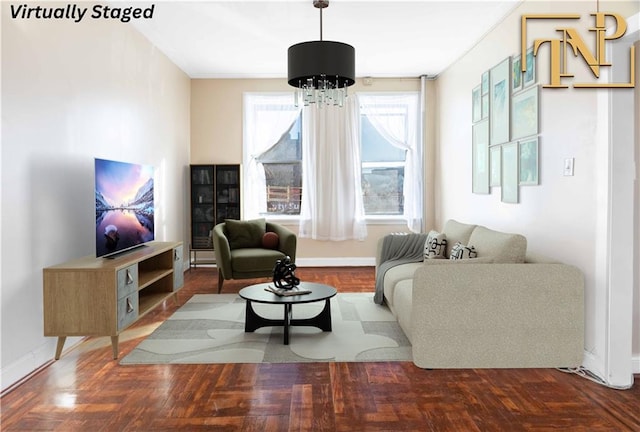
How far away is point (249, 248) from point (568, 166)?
11.6 feet

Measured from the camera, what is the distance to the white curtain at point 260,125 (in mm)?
6852

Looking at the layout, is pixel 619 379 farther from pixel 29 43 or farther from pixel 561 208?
pixel 29 43

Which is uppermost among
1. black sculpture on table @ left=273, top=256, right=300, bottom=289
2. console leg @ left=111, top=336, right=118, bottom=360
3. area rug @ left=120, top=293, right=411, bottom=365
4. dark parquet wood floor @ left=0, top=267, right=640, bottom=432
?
black sculpture on table @ left=273, top=256, right=300, bottom=289

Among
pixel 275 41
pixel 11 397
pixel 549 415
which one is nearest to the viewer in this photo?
pixel 549 415

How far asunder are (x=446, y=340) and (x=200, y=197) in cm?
451

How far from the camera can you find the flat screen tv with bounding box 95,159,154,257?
11.2 feet

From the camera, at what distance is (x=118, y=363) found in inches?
121

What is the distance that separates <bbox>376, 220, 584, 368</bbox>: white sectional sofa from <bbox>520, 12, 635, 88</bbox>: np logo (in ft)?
3.83

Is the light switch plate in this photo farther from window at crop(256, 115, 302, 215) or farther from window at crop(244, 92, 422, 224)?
window at crop(256, 115, 302, 215)

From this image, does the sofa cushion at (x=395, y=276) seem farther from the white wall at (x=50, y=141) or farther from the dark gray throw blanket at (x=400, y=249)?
the white wall at (x=50, y=141)

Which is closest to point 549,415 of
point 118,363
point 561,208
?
point 561,208

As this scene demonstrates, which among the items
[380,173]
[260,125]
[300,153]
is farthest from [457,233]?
[260,125]

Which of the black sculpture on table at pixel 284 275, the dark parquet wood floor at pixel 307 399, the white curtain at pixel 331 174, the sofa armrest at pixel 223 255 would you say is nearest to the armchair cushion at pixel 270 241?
the sofa armrest at pixel 223 255

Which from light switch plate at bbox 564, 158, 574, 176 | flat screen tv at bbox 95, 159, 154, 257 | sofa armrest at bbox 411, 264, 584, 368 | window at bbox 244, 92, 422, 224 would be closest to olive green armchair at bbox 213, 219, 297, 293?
flat screen tv at bbox 95, 159, 154, 257
